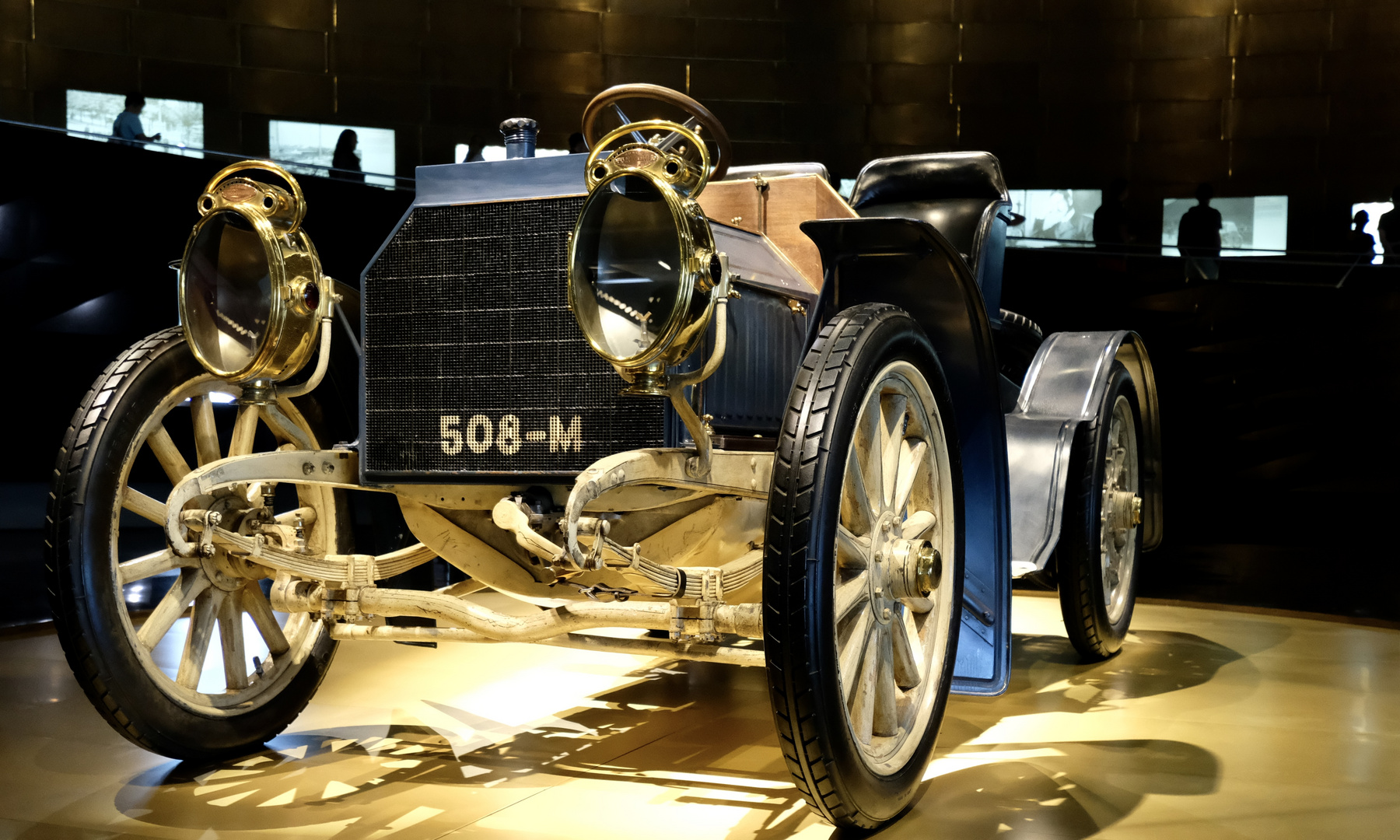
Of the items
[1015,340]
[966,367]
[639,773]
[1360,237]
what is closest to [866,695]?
[639,773]

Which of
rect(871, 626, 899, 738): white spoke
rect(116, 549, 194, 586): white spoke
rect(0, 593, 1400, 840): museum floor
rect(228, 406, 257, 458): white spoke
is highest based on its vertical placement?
rect(228, 406, 257, 458): white spoke


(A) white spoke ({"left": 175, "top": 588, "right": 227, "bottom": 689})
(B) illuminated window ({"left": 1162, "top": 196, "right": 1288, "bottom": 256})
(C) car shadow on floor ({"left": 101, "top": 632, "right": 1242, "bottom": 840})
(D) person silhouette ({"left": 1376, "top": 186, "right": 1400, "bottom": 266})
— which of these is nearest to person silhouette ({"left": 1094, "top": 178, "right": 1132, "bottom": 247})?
(B) illuminated window ({"left": 1162, "top": 196, "right": 1288, "bottom": 256})

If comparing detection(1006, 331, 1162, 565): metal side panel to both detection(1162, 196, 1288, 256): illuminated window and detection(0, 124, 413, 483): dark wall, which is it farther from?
detection(1162, 196, 1288, 256): illuminated window

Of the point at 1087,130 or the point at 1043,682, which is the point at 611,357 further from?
the point at 1087,130

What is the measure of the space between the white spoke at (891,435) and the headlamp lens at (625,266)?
1.64ft

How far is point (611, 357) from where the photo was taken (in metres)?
1.98

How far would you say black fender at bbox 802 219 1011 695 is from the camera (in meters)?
2.41

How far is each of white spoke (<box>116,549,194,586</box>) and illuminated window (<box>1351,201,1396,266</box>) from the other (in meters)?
6.84

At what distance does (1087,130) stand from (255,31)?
21.6 feet

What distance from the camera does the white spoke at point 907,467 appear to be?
2274 mm

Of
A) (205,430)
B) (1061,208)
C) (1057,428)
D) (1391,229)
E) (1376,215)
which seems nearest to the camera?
(205,430)

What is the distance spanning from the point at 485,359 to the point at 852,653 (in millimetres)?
947

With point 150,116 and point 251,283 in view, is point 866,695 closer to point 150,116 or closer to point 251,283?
point 251,283

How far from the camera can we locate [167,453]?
8.55 ft
